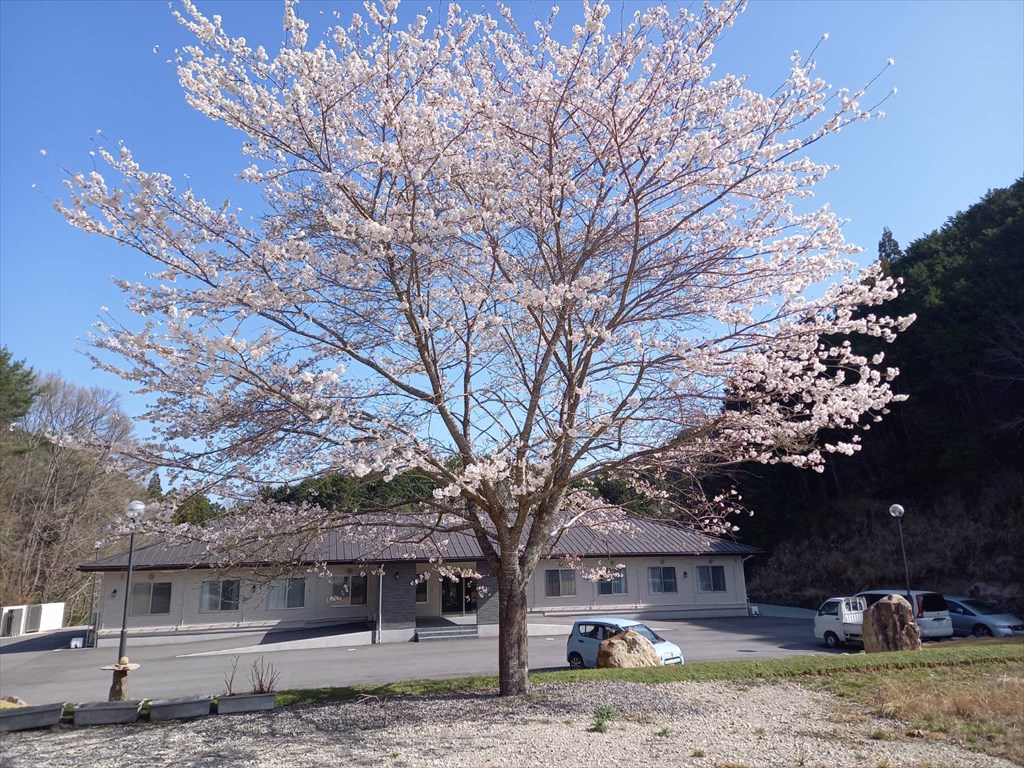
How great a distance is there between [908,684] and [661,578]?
61.2 ft

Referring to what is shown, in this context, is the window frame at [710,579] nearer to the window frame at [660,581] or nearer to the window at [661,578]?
the window frame at [660,581]

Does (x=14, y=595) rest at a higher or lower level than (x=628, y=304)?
lower

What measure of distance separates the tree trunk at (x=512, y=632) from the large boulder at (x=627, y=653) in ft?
13.4

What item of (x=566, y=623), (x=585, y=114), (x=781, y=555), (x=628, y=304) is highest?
(x=585, y=114)

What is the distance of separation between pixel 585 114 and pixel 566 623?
21.1m

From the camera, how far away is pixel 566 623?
25156 mm

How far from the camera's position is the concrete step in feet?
75.6

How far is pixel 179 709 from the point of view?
8781mm

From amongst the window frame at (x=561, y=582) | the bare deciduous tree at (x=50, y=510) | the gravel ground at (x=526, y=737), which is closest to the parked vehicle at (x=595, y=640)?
the gravel ground at (x=526, y=737)

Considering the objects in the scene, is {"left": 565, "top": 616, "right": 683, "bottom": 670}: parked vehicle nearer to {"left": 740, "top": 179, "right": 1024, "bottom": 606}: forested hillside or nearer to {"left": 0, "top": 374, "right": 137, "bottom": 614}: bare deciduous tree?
{"left": 740, "top": 179, "right": 1024, "bottom": 606}: forested hillside

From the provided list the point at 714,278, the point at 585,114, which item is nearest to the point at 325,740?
the point at 714,278

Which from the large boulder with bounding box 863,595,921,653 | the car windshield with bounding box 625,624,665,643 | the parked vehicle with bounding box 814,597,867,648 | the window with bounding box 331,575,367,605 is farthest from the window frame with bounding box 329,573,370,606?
the large boulder with bounding box 863,595,921,653

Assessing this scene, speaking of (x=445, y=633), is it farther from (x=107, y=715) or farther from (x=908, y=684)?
(x=908, y=684)

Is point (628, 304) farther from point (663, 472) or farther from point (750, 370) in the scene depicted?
point (663, 472)
